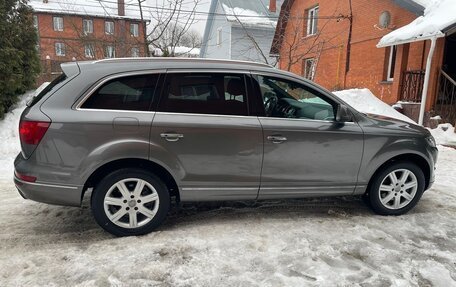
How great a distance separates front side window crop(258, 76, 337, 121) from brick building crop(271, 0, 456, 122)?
7.98m

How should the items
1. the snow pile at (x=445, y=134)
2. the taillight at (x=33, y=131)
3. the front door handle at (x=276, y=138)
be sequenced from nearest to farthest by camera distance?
1. the taillight at (x=33, y=131)
2. the front door handle at (x=276, y=138)
3. the snow pile at (x=445, y=134)

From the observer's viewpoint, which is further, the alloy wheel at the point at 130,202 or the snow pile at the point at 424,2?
the snow pile at the point at 424,2

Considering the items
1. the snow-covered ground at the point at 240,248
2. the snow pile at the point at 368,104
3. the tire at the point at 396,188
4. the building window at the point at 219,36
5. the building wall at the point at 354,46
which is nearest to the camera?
the snow-covered ground at the point at 240,248

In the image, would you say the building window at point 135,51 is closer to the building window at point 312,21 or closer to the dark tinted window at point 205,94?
the building window at point 312,21

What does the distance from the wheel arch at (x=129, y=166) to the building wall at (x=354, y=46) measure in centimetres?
935

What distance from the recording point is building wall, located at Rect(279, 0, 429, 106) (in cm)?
1291

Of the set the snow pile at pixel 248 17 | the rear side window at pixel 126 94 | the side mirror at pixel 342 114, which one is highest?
the snow pile at pixel 248 17

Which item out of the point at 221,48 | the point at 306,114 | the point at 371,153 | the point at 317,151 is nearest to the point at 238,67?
the point at 306,114

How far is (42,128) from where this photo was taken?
3268 millimetres

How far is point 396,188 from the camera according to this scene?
13.9ft

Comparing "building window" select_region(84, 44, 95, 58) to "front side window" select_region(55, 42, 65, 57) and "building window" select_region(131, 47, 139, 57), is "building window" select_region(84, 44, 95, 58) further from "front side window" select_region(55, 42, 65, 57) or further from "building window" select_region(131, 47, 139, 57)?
"front side window" select_region(55, 42, 65, 57)

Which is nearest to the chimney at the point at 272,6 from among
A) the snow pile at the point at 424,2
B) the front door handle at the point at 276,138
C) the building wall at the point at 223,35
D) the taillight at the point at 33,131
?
the building wall at the point at 223,35

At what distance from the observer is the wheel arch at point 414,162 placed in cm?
422

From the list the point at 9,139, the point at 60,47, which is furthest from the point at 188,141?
the point at 60,47
